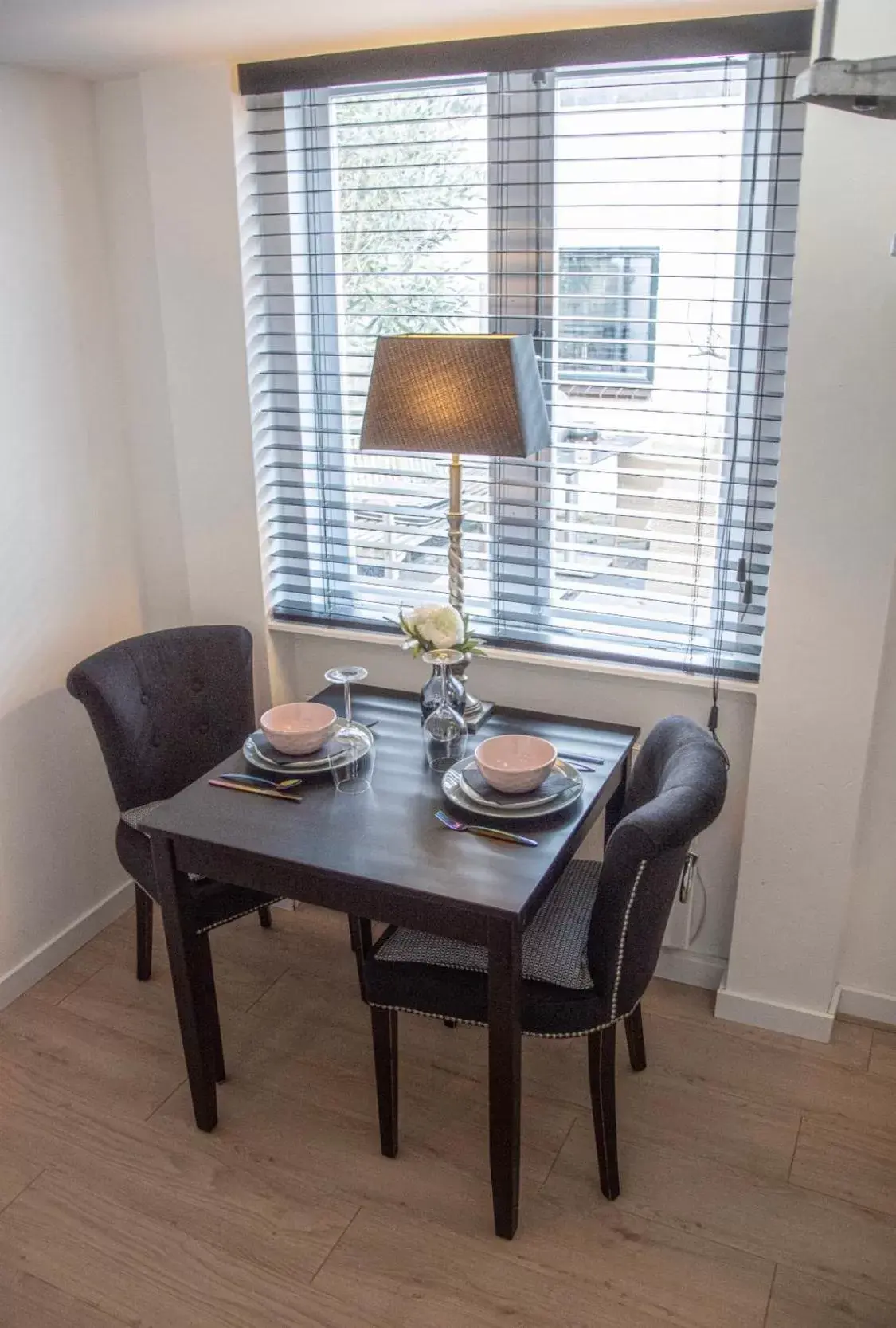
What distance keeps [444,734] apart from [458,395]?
0.70 metres

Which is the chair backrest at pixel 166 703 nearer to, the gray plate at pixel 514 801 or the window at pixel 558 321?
the window at pixel 558 321

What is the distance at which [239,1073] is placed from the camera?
249cm

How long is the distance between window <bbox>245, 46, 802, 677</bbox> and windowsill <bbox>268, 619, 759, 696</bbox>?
31mm

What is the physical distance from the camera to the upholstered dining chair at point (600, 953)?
6.12 feet

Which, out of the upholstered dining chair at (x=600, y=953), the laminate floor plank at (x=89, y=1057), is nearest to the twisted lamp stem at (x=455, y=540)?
the upholstered dining chair at (x=600, y=953)

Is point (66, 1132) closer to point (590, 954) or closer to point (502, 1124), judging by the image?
point (502, 1124)

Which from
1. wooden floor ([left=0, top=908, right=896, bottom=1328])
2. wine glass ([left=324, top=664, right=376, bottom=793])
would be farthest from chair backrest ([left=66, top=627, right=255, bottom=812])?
wooden floor ([left=0, top=908, right=896, bottom=1328])

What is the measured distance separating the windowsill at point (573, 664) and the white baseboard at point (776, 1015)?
0.73m

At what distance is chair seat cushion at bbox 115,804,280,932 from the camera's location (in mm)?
2389

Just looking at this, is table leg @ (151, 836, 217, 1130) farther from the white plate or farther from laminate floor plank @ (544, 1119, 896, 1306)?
laminate floor plank @ (544, 1119, 896, 1306)

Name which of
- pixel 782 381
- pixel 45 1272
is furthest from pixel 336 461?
pixel 45 1272

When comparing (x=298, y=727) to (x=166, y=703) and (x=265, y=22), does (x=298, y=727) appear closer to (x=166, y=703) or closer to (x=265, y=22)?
(x=166, y=703)

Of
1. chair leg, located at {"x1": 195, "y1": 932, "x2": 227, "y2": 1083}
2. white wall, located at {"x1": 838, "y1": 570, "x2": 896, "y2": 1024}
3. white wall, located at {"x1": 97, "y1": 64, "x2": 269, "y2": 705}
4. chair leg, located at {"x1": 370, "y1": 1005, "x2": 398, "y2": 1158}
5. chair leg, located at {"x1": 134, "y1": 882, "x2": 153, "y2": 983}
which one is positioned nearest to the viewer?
chair leg, located at {"x1": 370, "y1": 1005, "x2": 398, "y2": 1158}

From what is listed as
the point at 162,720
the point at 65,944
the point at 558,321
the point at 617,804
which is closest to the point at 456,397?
the point at 558,321
